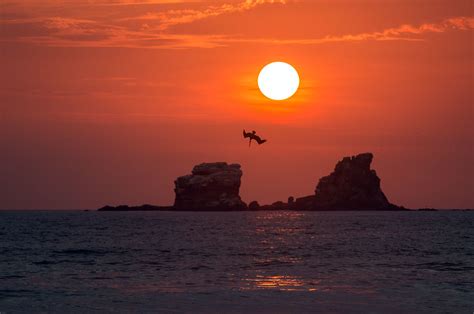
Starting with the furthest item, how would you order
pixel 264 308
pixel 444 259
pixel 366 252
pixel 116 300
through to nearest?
pixel 366 252 < pixel 444 259 < pixel 116 300 < pixel 264 308

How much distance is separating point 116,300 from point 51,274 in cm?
1376

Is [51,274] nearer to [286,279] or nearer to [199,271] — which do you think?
[199,271]

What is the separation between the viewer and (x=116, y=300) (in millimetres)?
38875

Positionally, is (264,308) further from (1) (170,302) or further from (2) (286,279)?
(2) (286,279)

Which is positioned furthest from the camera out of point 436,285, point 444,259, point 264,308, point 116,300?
point 444,259

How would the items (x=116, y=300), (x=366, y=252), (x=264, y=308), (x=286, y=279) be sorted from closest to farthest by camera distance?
(x=264, y=308)
(x=116, y=300)
(x=286, y=279)
(x=366, y=252)

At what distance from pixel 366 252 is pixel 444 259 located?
9.06 metres

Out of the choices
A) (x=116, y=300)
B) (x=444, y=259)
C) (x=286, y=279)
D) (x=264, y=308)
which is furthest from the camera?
(x=444, y=259)

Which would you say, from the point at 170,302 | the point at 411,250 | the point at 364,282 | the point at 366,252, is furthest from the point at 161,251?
the point at 170,302

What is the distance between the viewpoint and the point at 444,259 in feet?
207

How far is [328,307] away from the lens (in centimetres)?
3634

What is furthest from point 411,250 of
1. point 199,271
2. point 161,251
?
point 199,271

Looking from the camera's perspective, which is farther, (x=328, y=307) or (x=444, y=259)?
(x=444, y=259)

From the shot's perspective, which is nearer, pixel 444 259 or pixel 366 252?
pixel 444 259
